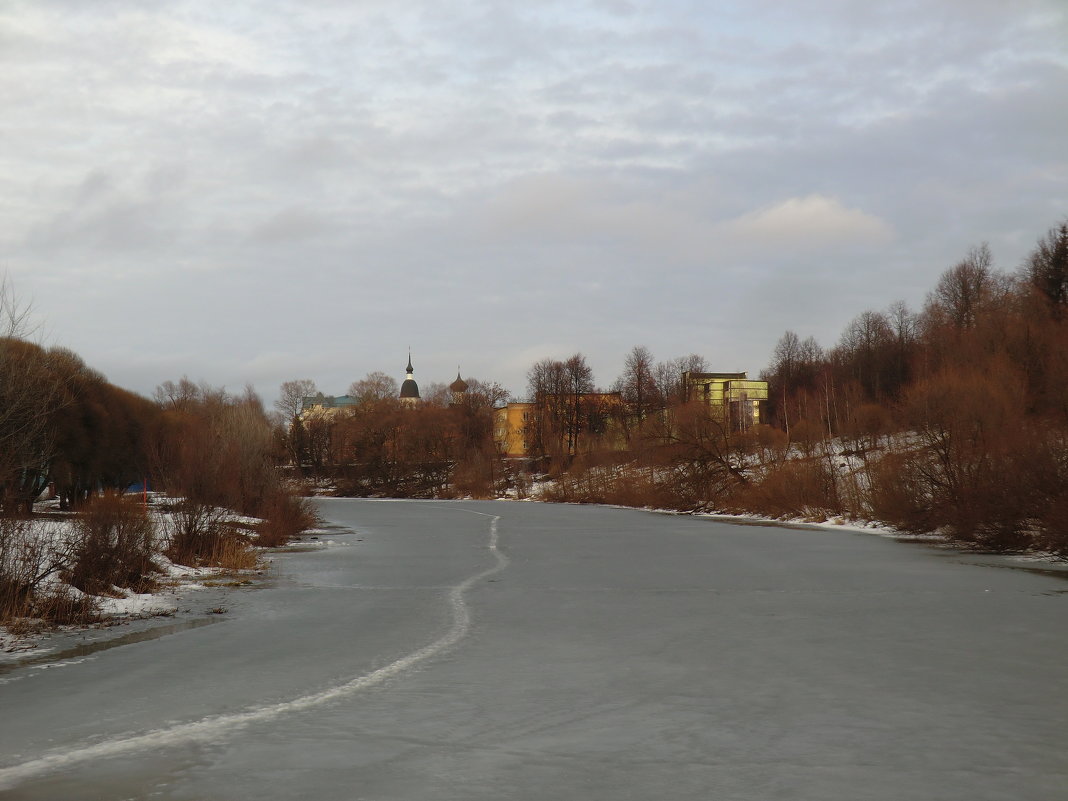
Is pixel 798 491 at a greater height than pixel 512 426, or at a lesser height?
lesser

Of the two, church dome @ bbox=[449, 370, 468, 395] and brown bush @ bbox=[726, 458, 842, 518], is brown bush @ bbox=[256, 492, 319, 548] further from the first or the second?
church dome @ bbox=[449, 370, 468, 395]

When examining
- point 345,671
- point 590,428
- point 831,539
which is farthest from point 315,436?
point 345,671

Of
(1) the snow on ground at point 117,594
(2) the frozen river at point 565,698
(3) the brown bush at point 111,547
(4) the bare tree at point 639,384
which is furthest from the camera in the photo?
(4) the bare tree at point 639,384

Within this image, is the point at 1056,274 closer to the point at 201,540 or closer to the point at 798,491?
the point at 798,491

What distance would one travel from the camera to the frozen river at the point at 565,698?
6.27 metres

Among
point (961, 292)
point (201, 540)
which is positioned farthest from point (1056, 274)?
point (201, 540)

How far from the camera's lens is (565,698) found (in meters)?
8.66

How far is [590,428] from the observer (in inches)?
3661

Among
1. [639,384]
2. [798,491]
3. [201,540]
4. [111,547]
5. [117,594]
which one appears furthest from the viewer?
[639,384]

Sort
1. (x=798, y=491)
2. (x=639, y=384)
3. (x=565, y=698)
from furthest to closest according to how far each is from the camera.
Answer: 1. (x=639, y=384)
2. (x=798, y=491)
3. (x=565, y=698)

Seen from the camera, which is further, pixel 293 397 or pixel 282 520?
pixel 293 397

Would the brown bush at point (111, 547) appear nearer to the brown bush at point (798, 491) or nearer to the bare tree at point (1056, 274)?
the brown bush at point (798, 491)

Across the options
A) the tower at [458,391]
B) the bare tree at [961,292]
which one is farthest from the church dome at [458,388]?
the bare tree at [961,292]

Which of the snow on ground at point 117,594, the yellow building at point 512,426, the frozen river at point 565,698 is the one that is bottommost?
the frozen river at point 565,698
